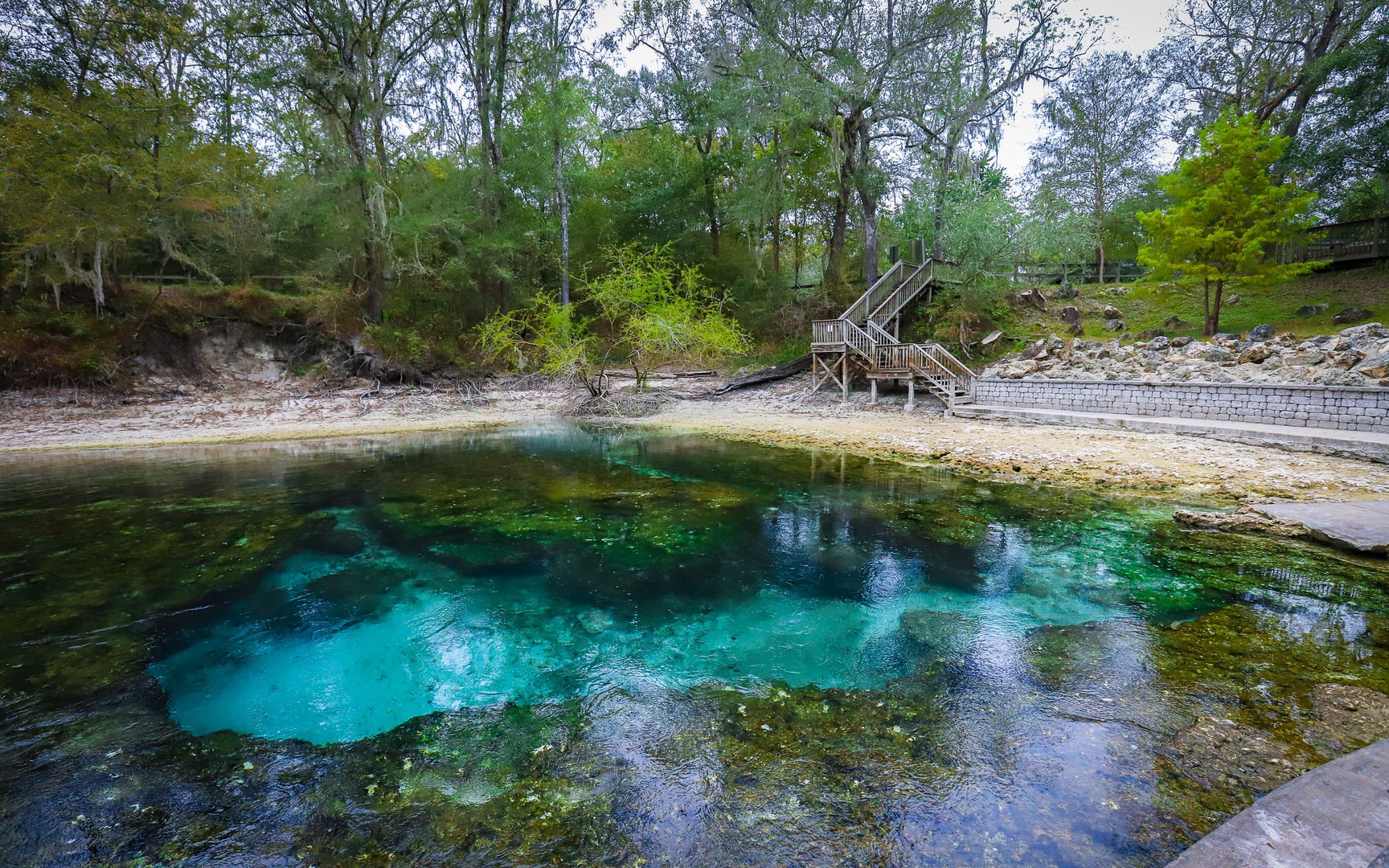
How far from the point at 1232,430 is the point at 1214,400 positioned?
1311mm

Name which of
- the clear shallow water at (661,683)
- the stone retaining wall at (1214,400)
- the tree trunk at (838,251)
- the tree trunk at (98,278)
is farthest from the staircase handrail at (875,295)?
the tree trunk at (98,278)

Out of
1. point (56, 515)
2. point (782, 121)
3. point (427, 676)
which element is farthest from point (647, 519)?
point (782, 121)

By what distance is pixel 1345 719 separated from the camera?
10.9 ft

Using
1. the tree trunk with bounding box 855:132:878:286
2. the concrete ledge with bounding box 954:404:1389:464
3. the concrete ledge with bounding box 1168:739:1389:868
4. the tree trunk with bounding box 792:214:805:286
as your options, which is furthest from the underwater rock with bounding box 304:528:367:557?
the tree trunk with bounding box 792:214:805:286

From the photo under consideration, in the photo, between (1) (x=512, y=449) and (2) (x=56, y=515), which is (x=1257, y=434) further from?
(2) (x=56, y=515)

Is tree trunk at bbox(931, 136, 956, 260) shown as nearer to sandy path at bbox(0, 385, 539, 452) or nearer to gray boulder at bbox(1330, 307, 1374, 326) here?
gray boulder at bbox(1330, 307, 1374, 326)

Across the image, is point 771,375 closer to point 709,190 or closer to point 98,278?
point 709,190

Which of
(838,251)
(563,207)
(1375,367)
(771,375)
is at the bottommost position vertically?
(1375,367)

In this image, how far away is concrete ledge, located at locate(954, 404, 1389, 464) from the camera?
938cm

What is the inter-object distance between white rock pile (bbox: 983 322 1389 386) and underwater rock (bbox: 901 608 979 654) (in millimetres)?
11482

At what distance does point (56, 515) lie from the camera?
26.8 feet

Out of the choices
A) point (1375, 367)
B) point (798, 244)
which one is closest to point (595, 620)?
point (1375, 367)

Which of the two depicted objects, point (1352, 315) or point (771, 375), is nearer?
point (1352, 315)

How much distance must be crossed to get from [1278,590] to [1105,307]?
63.9 feet
